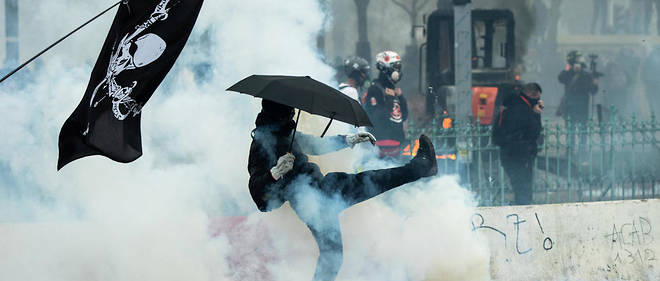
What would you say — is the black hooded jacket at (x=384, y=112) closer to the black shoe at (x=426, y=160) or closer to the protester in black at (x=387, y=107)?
the protester in black at (x=387, y=107)

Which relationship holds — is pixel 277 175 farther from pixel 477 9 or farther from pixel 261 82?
pixel 477 9

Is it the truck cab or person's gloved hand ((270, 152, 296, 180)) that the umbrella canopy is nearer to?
person's gloved hand ((270, 152, 296, 180))

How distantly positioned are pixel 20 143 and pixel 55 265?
110 centimetres

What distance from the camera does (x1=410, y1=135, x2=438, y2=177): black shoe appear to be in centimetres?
550

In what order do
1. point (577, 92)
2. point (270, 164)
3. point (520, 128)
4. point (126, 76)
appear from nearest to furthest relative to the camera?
point (126, 76), point (270, 164), point (520, 128), point (577, 92)

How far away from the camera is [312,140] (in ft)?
19.2

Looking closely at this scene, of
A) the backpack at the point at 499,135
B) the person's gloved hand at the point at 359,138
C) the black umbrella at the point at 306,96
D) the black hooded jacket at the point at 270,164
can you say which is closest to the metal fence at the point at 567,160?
the backpack at the point at 499,135

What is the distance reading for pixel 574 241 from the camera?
23.9 feet

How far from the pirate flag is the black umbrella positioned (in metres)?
0.66

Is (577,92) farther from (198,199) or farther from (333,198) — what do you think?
(333,198)

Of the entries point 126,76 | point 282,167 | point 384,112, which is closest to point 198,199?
point 282,167

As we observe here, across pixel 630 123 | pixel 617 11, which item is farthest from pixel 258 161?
pixel 617 11

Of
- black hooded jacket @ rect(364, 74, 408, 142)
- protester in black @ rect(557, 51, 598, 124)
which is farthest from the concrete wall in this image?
protester in black @ rect(557, 51, 598, 124)

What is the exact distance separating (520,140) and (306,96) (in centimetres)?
454
